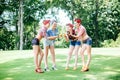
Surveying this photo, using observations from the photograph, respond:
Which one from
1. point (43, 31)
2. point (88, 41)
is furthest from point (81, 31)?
point (43, 31)

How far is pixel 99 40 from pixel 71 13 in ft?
25.4

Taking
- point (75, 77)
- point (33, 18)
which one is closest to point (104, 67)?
point (75, 77)

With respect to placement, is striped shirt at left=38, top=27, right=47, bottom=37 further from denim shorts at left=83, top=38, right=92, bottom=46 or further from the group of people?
denim shorts at left=83, top=38, right=92, bottom=46

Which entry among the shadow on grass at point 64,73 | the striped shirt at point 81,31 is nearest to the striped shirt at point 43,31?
the striped shirt at point 81,31

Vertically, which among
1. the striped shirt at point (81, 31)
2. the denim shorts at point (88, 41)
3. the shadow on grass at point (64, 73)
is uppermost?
the striped shirt at point (81, 31)

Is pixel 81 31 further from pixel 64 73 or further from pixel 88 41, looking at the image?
pixel 64 73

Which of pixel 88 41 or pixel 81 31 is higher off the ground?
pixel 81 31

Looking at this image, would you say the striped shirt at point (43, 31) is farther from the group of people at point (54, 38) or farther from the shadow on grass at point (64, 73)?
the shadow on grass at point (64, 73)

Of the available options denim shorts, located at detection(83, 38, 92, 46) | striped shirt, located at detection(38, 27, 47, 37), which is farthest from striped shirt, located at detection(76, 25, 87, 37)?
striped shirt, located at detection(38, 27, 47, 37)

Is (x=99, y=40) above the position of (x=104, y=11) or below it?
below

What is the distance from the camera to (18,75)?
11484 mm

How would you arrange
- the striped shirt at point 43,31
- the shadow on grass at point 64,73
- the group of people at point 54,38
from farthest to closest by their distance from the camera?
the group of people at point 54,38 → the striped shirt at point 43,31 → the shadow on grass at point 64,73

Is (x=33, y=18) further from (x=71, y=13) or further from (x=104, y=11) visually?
(x=104, y=11)

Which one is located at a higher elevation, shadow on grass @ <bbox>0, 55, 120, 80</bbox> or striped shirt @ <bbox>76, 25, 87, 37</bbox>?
A: striped shirt @ <bbox>76, 25, 87, 37</bbox>
